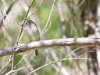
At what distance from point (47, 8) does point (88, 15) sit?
3.47ft

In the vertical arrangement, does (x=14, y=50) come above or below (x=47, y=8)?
below

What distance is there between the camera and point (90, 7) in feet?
14.3

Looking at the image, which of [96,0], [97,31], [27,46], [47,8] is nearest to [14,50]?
[27,46]

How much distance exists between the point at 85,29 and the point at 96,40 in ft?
6.72

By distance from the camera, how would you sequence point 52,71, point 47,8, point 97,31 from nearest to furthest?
point 97,31
point 52,71
point 47,8

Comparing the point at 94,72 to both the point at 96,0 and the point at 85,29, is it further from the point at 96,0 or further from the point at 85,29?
the point at 96,0

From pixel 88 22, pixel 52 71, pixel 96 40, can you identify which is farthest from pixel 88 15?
pixel 96 40

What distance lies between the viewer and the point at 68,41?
2.27 metres

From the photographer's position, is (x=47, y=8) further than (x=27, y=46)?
Yes

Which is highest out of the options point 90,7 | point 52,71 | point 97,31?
point 90,7

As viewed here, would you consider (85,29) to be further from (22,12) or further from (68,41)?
(68,41)

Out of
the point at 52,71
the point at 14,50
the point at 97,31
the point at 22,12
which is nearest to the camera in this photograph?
the point at 14,50

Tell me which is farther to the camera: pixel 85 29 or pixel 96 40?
pixel 85 29

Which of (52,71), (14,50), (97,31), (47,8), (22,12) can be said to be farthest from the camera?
(47,8)
